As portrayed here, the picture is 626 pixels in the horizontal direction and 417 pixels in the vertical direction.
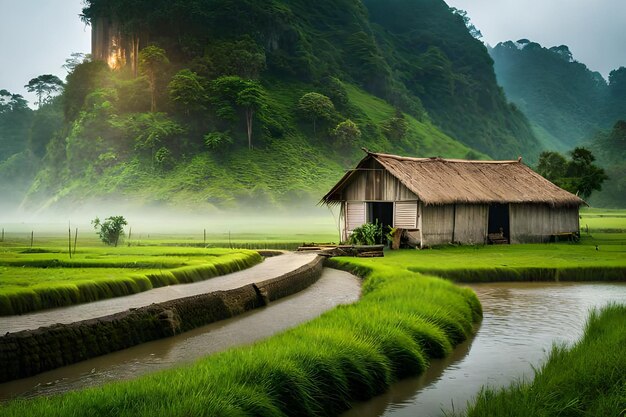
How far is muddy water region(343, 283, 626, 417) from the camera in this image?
1007 centimetres

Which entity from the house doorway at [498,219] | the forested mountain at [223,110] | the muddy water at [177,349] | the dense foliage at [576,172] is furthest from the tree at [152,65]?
the muddy water at [177,349]

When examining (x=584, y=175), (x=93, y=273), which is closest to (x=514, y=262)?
(x=93, y=273)

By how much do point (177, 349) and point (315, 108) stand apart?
93105mm

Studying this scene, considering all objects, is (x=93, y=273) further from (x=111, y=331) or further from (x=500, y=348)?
(x=500, y=348)

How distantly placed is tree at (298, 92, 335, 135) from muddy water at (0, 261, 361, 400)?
84.8 metres

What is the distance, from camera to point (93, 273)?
22438mm

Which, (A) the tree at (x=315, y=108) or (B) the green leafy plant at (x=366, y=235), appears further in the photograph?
(A) the tree at (x=315, y=108)

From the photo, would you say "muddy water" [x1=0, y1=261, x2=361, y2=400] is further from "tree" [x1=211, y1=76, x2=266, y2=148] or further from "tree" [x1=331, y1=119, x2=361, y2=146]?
"tree" [x1=331, y1=119, x2=361, y2=146]

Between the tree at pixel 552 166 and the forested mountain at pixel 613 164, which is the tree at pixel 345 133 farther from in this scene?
the forested mountain at pixel 613 164

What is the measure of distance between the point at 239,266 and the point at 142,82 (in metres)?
82.2

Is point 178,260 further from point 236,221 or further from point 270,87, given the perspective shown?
point 270,87

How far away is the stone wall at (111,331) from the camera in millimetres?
11000

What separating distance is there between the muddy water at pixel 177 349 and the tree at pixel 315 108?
84837mm

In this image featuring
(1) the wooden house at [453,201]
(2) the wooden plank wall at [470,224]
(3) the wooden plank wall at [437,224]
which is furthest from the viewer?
(2) the wooden plank wall at [470,224]
